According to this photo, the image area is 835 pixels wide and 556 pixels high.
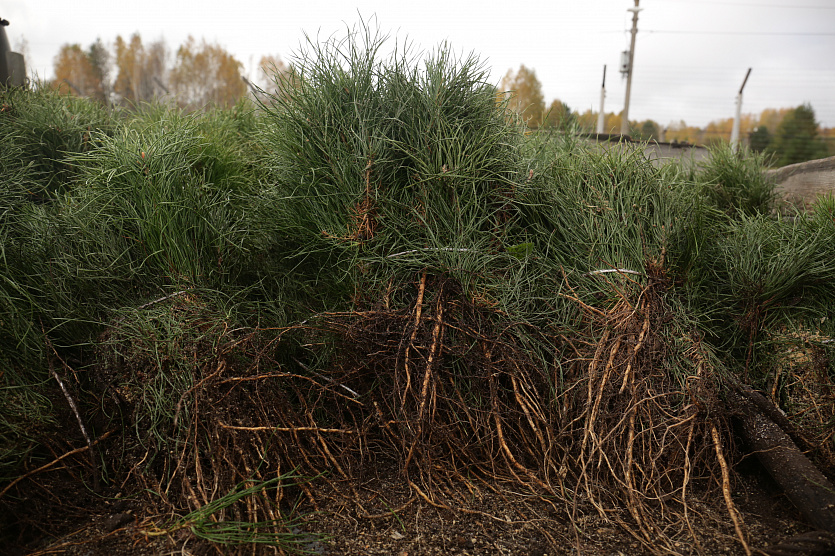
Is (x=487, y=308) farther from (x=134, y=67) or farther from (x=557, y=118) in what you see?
(x=134, y=67)

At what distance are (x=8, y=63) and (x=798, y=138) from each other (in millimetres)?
18622

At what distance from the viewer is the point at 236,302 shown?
208 cm

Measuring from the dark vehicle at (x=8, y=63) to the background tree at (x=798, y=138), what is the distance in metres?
16.7

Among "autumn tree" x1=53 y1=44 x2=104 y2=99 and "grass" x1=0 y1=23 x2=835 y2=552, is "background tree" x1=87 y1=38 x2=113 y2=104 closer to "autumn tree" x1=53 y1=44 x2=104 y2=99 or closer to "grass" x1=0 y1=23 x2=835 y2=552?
"autumn tree" x1=53 y1=44 x2=104 y2=99

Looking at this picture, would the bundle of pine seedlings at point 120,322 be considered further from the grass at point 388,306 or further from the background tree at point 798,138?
the background tree at point 798,138

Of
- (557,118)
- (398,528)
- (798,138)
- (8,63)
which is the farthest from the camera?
(798,138)

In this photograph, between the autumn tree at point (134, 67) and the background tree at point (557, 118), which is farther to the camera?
the autumn tree at point (134, 67)

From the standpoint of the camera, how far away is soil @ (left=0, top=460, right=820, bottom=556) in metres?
1.46

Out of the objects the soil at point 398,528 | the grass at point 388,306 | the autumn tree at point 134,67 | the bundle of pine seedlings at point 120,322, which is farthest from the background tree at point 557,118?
the autumn tree at point 134,67

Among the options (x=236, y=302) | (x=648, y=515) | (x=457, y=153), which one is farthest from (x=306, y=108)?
(x=648, y=515)

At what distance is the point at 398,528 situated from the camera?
1551 millimetres

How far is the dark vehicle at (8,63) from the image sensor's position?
3.56 meters

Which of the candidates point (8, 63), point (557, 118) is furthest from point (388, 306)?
point (8, 63)

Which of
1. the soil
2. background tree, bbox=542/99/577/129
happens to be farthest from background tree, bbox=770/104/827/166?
the soil
